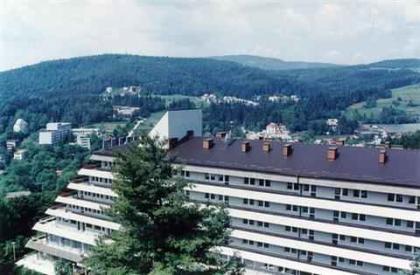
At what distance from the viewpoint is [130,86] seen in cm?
10269

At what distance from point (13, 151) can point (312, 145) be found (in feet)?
164

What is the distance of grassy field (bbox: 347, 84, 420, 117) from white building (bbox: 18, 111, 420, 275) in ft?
237

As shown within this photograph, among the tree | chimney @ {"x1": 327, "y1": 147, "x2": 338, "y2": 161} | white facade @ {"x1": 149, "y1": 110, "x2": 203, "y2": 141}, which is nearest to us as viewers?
the tree

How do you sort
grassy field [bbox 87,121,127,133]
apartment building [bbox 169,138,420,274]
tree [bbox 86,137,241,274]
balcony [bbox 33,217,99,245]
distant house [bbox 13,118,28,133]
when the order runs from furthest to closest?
grassy field [bbox 87,121,127,133], distant house [bbox 13,118,28,133], balcony [bbox 33,217,99,245], apartment building [bbox 169,138,420,274], tree [bbox 86,137,241,274]

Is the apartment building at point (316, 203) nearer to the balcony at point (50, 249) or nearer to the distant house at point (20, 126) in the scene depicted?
the balcony at point (50, 249)

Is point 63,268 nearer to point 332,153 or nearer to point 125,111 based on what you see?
point 332,153

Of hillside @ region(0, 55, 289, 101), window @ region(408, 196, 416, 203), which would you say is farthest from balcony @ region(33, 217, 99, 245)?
hillside @ region(0, 55, 289, 101)

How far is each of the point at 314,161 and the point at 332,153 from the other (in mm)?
652

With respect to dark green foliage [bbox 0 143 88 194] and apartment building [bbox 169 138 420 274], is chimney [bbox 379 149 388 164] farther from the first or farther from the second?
dark green foliage [bbox 0 143 88 194]

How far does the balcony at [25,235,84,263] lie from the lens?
19.5m

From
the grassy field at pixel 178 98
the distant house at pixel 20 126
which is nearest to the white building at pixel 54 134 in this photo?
the distant house at pixel 20 126

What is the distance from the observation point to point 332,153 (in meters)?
15.9

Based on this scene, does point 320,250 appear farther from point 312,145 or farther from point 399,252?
point 312,145

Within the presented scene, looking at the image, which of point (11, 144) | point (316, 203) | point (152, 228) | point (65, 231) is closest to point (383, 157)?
point (316, 203)
